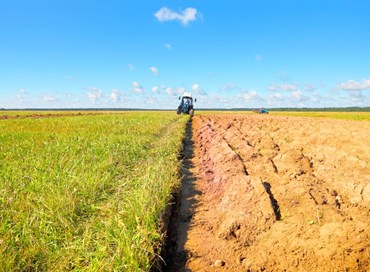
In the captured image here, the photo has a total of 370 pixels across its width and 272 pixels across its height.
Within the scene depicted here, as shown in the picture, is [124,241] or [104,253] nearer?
[104,253]

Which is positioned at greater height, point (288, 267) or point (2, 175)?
point (2, 175)

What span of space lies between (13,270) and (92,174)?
3.23 meters

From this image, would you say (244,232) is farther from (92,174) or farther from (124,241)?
(92,174)

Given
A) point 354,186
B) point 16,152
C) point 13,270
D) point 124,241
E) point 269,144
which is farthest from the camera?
point 269,144

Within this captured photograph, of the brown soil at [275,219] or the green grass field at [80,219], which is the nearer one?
the green grass field at [80,219]

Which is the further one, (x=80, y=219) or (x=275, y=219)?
(x=275, y=219)

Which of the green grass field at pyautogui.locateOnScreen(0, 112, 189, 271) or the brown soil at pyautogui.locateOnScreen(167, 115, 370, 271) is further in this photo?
the brown soil at pyautogui.locateOnScreen(167, 115, 370, 271)

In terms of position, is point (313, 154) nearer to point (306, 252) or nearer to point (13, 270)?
point (306, 252)

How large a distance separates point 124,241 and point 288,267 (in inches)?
70.2

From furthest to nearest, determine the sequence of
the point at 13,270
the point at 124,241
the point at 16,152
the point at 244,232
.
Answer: the point at 16,152 → the point at 244,232 → the point at 124,241 → the point at 13,270

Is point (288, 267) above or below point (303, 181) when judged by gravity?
below

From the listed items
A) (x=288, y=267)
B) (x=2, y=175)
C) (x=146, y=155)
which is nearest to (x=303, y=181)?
(x=288, y=267)

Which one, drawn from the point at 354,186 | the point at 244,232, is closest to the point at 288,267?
the point at 244,232

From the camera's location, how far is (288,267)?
12.2 feet
